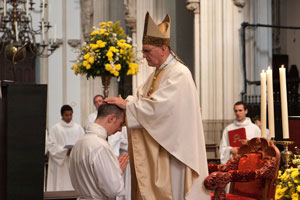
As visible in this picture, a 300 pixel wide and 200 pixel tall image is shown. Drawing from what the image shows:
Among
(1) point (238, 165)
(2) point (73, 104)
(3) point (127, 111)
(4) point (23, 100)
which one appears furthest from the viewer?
(2) point (73, 104)

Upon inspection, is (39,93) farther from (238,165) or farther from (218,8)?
(218,8)

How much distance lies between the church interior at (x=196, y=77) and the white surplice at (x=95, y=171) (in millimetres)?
240

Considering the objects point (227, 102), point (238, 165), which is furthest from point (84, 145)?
point (227, 102)

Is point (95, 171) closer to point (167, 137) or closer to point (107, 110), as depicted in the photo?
point (107, 110)

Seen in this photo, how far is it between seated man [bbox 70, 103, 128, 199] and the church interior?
237mm

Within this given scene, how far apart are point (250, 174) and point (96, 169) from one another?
5.29ft

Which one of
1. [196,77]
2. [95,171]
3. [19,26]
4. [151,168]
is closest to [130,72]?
[196,77]

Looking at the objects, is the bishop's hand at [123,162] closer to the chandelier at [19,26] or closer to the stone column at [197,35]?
the chandelier at [19,26]

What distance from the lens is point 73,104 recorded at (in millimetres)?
19297

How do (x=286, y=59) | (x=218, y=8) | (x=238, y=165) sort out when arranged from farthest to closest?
(x=286, y=59) < (x=218, y=8) < (x=238, y=165)

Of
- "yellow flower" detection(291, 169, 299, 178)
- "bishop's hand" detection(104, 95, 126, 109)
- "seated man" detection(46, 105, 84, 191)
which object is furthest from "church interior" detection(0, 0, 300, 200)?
"seated man" detection(46, 105, 84, 191)

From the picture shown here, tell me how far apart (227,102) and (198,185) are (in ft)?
21.4

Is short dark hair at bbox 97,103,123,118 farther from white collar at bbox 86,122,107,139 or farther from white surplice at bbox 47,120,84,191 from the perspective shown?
white surplice at bbox 47,120,84,191

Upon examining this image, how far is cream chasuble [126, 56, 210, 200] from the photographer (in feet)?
15.8
